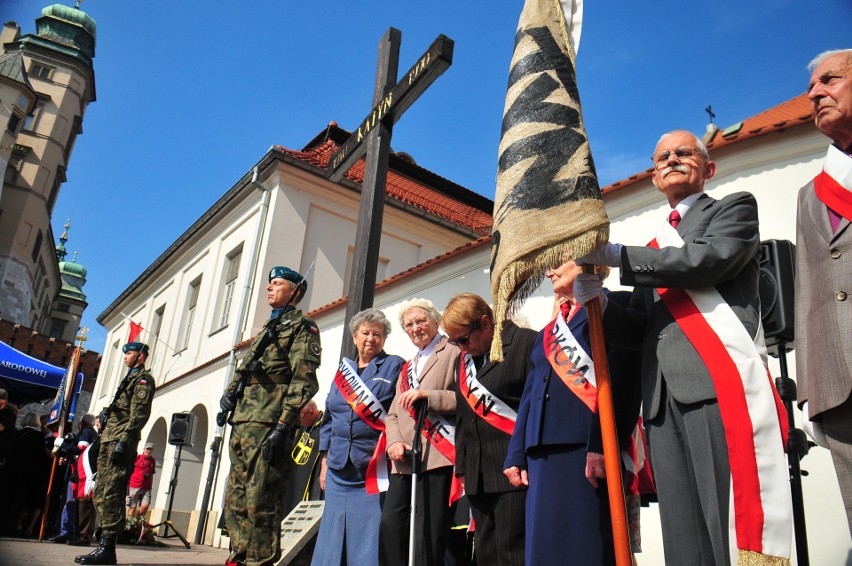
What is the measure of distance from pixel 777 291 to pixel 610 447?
8.12 ft

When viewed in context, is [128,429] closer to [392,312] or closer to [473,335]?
[473,335]

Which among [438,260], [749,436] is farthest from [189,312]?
[749,436]

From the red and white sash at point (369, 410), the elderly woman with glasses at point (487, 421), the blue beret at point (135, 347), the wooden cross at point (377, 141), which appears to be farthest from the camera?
the blue beret at point (135, 347)

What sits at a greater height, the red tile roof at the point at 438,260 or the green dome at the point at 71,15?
the green dome at the point at 71,15

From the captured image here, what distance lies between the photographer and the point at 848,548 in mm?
4996

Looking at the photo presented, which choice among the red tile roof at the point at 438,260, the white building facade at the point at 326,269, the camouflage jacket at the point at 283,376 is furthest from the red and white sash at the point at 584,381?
the red tile roof at the point at 438,260

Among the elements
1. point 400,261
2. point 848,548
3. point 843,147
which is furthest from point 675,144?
point 400,261

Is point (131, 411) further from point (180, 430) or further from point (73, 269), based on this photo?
point (73, 269)

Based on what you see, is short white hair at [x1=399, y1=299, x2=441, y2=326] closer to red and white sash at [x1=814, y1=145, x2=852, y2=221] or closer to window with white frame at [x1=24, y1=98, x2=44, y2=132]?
red and white sash at [x1=814, y1=145, x2=852, y2=221]

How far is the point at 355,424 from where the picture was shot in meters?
4.61

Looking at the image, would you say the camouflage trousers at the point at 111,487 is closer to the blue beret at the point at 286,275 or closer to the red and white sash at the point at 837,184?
the blue beret at the point at 286,275

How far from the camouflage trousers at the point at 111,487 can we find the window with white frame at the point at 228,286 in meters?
10.3

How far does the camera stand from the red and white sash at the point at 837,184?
2096 millimetres

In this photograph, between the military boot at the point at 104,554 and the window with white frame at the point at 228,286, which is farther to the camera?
the window with white frame at the point at 228,286
